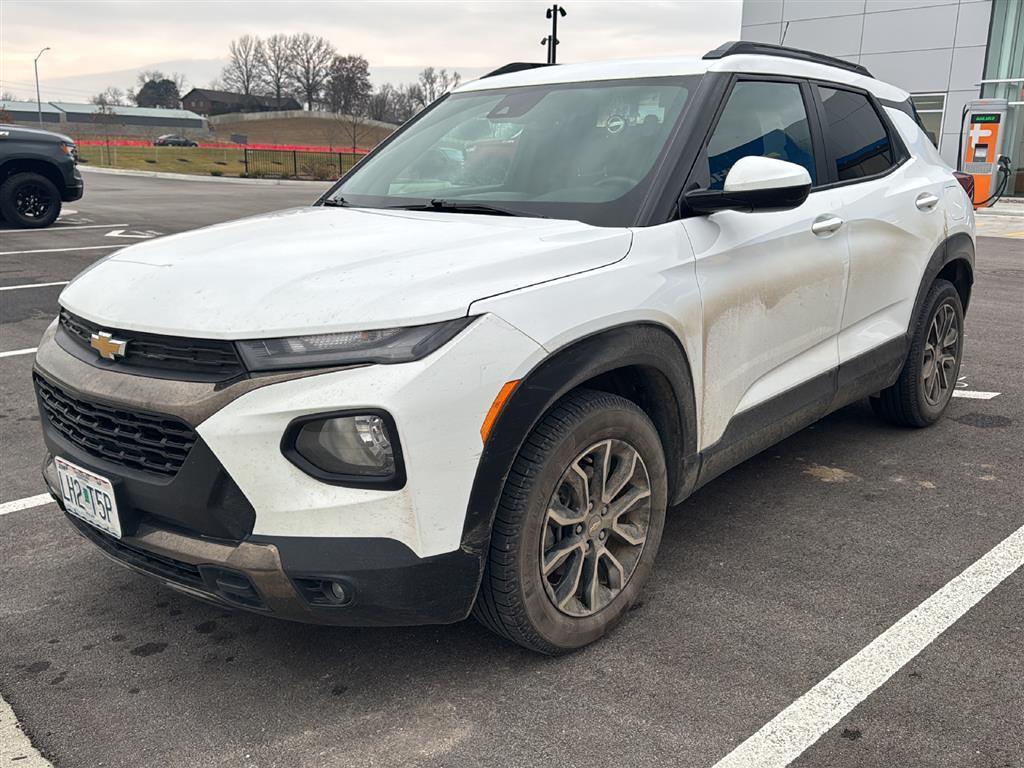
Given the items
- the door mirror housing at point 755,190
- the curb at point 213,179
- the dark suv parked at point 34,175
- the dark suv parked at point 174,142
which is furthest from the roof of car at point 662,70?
the dark suv parked at point 174,142

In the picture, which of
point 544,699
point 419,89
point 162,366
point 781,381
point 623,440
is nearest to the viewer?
point 162,366

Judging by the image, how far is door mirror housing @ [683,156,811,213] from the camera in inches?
118

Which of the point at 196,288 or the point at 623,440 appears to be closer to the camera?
the point at 196,288

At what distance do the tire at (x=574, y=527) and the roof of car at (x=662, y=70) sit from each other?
1428mm

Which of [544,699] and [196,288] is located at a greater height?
[196,288]

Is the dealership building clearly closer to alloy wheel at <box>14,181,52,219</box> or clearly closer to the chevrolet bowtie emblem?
alloy wheel at <box>14,181,52,219</box>

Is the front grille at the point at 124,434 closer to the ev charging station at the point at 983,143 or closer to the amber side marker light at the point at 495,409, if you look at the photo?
the amber side marker light at the point at 495,409

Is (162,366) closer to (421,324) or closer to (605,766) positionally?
(421,324)

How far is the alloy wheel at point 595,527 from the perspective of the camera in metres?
2.70

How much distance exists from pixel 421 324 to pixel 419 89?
3851 inches

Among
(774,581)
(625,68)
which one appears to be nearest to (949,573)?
(774,581)

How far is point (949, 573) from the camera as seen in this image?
3.39 meters

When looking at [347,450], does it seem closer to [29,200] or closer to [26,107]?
[29,200]

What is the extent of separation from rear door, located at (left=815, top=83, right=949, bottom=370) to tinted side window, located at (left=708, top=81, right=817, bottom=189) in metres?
0.21
